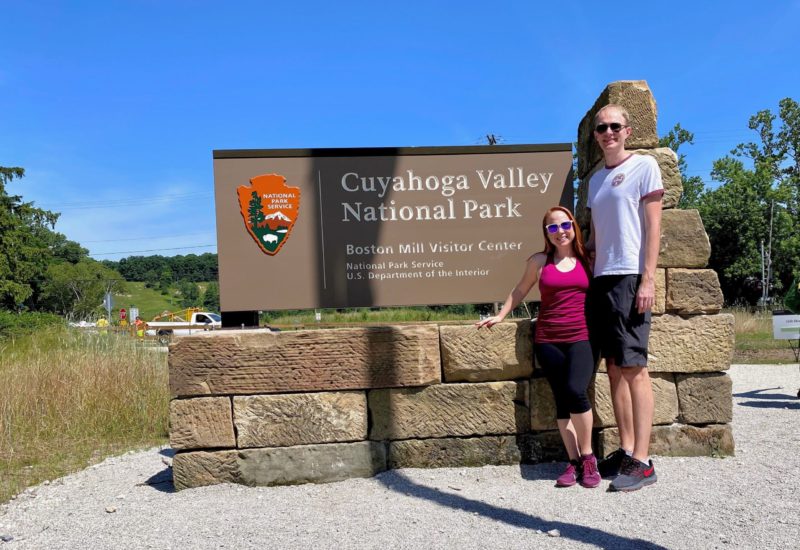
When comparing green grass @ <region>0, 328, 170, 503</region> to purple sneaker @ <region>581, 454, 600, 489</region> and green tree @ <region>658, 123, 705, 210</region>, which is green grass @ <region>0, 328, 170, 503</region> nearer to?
purple sneaker @ <region>581, 454, 600, 489</region>

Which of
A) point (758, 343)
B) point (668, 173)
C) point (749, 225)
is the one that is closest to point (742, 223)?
point (749, 225)

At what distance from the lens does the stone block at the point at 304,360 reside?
3625 millimetres

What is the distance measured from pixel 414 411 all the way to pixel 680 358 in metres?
1.85

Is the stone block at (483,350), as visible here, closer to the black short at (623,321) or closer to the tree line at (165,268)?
the black short at (623,321)

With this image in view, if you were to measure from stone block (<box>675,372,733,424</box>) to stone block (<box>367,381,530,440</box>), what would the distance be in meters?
1.10

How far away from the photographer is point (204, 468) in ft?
11.9

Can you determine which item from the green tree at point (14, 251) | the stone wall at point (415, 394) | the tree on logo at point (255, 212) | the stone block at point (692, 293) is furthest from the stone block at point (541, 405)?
the green tree at point (14, 251)

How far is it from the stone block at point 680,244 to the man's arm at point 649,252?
67 cm

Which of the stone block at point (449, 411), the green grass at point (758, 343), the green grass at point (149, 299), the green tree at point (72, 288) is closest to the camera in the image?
the stone block at point (449, 411)

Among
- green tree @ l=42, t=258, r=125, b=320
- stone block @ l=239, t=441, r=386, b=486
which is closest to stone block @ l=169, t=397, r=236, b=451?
stone block @ l=239, t=441, r=386, b=486

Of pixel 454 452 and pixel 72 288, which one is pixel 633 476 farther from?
pixel 72 288

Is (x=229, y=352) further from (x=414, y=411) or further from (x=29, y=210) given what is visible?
(x=29, y=210)

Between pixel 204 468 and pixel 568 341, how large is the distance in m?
2.43

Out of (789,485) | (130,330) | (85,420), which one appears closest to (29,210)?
(130,330)
